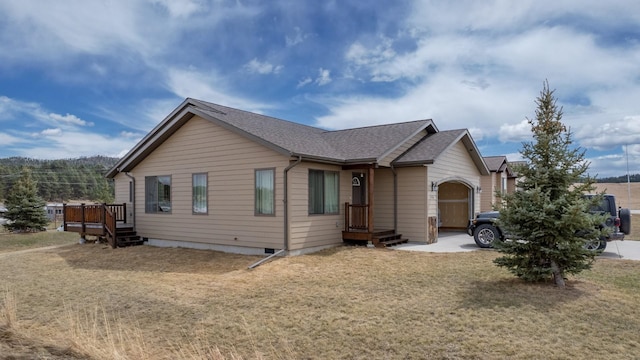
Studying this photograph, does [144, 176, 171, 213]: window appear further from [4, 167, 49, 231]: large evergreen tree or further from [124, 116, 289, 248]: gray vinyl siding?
[4, 167, 49, 231]: large evergreen tree

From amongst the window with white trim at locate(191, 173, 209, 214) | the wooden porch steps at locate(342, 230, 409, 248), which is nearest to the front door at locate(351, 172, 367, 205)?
the wooden porch steps at locate(342, 230, 409, 248)

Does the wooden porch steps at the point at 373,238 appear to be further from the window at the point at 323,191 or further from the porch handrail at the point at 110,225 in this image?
the porch handrail at the point at 110,225

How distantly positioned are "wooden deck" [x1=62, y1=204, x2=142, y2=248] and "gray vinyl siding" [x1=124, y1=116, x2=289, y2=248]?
2.01 feet

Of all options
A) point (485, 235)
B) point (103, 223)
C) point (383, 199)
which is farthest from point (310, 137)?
point (103, 223)

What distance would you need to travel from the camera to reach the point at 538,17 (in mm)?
11070

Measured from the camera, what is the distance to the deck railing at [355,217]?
12922 millimetres

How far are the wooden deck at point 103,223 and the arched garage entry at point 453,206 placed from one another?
12.9 meters

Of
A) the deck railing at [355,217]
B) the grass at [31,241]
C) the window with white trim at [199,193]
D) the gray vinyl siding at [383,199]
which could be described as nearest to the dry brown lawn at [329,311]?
the deck railing at [355,217]

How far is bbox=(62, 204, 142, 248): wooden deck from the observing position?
576 inches

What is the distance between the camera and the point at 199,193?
13352 millimetres

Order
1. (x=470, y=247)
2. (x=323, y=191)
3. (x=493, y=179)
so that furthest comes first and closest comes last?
(x=493, y=179)
(x=470, y=247)
(x=323, y=191)

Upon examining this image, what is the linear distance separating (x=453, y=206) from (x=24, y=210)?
82.2 feet

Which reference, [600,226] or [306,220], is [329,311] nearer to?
[306,220]

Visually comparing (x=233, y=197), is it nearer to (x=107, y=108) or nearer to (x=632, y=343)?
(x=632, y=343)
